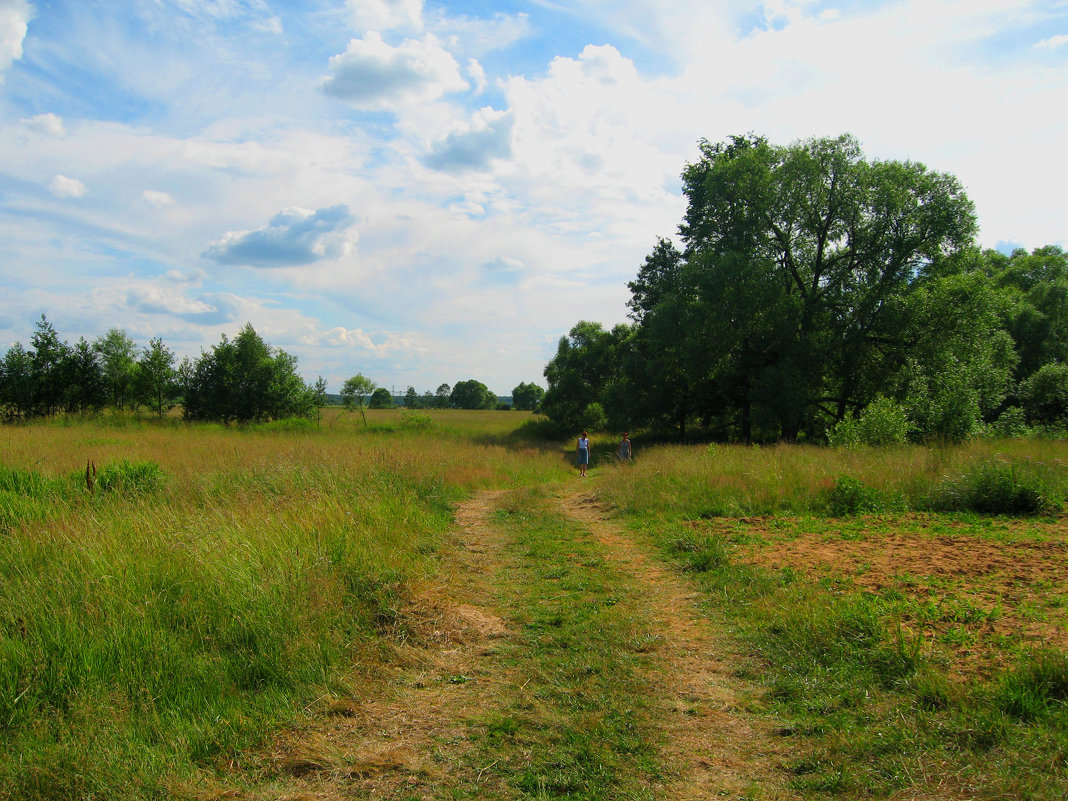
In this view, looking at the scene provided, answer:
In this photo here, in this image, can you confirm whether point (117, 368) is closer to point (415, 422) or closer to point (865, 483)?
point (415, 422)

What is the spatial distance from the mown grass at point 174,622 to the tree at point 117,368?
34.8 meters

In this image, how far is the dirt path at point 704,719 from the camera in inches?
120

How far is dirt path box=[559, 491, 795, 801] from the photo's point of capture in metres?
3.06

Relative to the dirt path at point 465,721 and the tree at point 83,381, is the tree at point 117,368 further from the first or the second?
the dirt path at point 465,721

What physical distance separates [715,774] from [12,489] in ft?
40.3

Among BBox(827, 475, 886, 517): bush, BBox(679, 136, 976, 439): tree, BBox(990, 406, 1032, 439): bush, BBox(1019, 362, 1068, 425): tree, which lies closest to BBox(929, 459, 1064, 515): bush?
BBox(827, 475, 886, 517): bush

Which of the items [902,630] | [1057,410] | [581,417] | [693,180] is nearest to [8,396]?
[581,417]

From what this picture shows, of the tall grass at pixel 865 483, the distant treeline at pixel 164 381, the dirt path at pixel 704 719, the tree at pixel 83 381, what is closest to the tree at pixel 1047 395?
the tall grass at pixel 865 483

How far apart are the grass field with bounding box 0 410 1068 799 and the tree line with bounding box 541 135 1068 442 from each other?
15.0 metres

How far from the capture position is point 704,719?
12.3ft

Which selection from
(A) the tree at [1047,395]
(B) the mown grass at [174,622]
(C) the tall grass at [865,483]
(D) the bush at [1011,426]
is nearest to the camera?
(B) the mown grass at [174,622]

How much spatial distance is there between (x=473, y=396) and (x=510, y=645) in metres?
125

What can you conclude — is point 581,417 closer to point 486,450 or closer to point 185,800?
point 486,450

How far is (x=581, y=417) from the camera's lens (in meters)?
40.2
